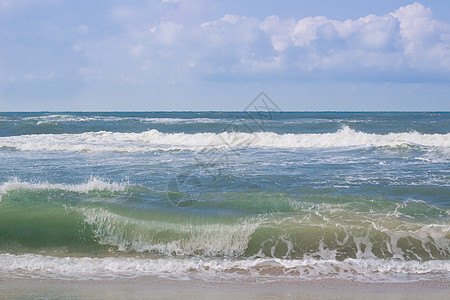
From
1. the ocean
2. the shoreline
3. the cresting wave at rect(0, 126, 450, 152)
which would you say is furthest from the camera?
the cresting wave at rect(0, 126, 450, 152)

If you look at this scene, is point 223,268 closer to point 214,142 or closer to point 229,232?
point 229,232

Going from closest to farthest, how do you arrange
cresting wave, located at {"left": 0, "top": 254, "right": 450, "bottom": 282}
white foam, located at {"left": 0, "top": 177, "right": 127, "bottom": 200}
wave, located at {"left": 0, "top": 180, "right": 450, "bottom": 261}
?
cresting wave, located at {"left": 0, "top": 254, "right": 450, "bottom": 282}, wave, located at {"left": 0, "top": 180, "right": 450, "bottom": 261}, white foam, located at {"left": 0, "top": 177, "right": 127, "bottom": 200}

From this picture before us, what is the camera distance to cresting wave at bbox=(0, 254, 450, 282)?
570 centimetres

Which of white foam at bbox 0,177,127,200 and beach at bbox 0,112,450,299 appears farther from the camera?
white foam at bbox 0,177,127,200

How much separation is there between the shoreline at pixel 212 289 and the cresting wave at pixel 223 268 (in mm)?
211

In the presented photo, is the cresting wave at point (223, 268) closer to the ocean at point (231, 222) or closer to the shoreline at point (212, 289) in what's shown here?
A: the ocean at point (231, 222)

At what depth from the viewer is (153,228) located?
7594 millimetres

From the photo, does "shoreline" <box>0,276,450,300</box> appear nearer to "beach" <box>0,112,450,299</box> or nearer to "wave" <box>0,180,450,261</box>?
"beach" <box>0,112,450,299</box>

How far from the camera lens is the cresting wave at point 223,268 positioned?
18.7 ft

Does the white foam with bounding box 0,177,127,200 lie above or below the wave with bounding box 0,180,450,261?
above

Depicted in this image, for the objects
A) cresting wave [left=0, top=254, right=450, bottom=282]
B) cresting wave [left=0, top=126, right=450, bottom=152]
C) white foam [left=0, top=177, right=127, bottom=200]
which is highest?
cresting wave [left=0, top=126, right=450, bottom=152]

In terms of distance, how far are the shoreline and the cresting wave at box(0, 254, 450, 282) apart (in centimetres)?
21

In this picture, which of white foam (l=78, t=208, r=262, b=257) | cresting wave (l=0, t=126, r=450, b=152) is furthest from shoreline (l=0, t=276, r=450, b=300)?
cresting wave (l=0, t=126, r=450, b=152)

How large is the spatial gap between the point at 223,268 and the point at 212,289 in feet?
2.90
